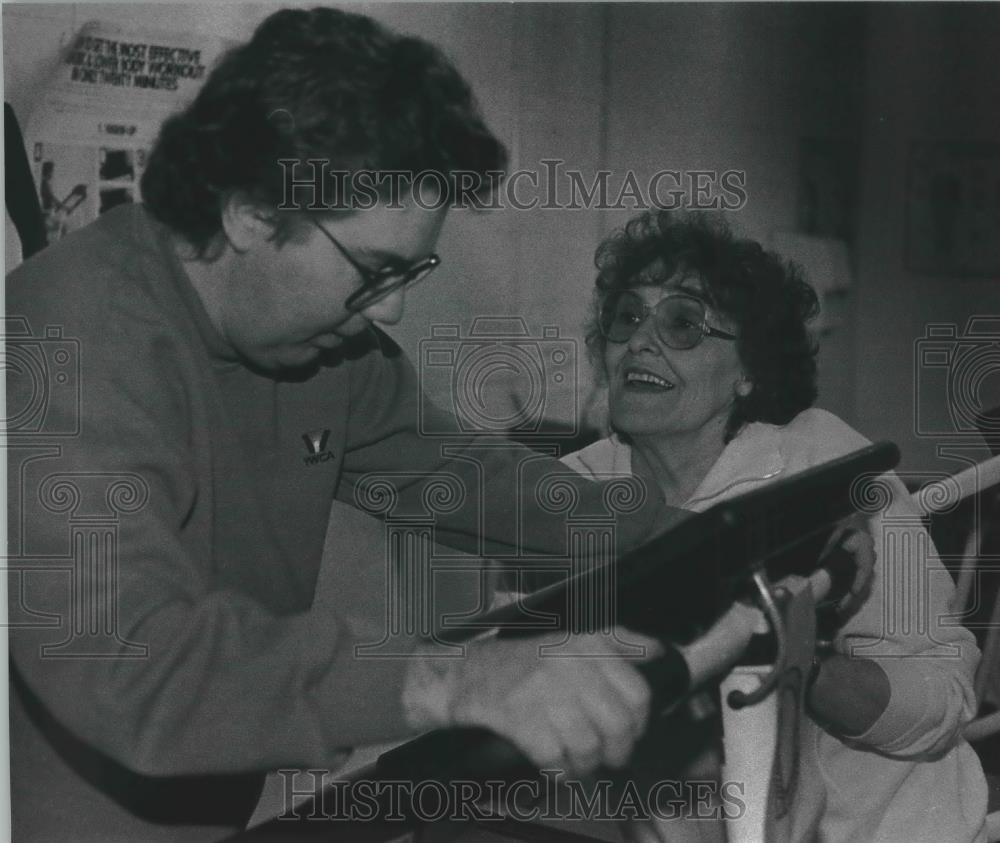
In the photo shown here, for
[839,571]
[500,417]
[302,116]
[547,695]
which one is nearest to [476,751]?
[547,695]

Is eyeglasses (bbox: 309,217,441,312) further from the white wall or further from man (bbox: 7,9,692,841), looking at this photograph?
the white wall

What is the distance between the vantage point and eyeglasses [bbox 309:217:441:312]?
1.63 m

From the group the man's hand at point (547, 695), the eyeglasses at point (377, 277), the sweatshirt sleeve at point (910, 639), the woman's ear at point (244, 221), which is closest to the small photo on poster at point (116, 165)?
the woman's ear at point (244, 221)

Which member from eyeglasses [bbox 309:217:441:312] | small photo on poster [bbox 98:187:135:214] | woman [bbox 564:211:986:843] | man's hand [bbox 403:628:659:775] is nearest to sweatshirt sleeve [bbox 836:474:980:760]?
woman [bbox 564:211:986:843]

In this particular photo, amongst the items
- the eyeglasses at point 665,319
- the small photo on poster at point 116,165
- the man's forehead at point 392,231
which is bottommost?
the eyeglasses at point 665,319

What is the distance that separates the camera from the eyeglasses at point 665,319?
65.4 inches

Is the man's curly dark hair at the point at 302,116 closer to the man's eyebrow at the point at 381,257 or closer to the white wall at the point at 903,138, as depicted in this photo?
the man's eyebrow at the point at 381,257

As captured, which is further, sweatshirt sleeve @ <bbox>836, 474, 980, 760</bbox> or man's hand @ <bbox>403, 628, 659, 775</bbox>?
sweatshirt sleeve @ <bbox>836, 474, 980, 760</bbox>

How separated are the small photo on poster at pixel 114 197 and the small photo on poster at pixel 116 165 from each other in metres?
0.01

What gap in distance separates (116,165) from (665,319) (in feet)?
2.65

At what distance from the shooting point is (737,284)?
168 centimetres

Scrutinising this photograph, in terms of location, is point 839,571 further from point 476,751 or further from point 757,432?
point 476,751

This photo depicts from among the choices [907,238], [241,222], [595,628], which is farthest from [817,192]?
[241,222]

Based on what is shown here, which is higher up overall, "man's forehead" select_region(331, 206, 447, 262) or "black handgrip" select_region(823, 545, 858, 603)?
"man's forehead" select_region(331, 206, 447, 262)
